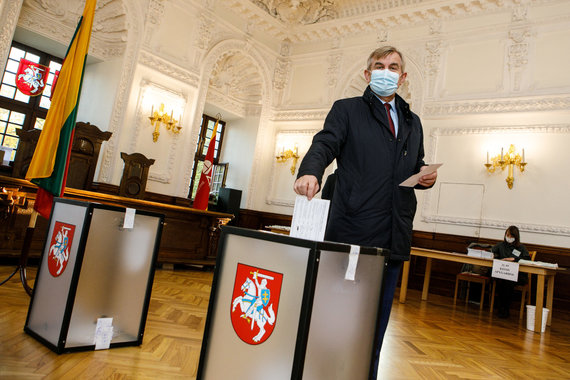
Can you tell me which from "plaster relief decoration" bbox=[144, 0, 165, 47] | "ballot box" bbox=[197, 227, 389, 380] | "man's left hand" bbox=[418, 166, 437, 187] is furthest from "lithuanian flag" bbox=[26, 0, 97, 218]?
"plaster relief decoration" bbox=[144, 0, 165, 47]

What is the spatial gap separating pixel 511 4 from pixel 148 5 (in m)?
6.65

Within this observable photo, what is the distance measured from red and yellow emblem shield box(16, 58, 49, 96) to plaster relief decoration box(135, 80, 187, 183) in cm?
194

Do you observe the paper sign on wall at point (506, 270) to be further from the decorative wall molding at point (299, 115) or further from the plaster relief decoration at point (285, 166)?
the decorative wall molding at point (299, 115)

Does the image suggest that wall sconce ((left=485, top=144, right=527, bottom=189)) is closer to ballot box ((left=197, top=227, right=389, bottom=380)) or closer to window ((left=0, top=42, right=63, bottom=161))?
ballot box ((left=197, top=227, right=389, bottom=380))

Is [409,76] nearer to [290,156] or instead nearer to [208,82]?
[290,156]

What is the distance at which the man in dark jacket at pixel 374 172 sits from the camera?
5.19ft

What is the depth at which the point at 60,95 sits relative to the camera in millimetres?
2969

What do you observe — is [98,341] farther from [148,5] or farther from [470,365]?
[148,5]

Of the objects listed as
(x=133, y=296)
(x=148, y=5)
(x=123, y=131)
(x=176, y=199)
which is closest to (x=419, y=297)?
(x=176, y=199)

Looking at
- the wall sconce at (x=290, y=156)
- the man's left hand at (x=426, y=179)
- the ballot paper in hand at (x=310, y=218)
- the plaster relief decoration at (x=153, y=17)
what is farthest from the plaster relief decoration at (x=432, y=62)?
the ballot paper in hand at (x=310, y=218)

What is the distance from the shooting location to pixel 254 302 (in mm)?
1413

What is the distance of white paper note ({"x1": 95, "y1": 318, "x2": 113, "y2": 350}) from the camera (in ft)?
7.29

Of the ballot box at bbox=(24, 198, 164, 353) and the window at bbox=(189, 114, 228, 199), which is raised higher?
the window at bbox=(189, 114, 228, 199)

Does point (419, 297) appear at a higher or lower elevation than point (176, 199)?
lower
